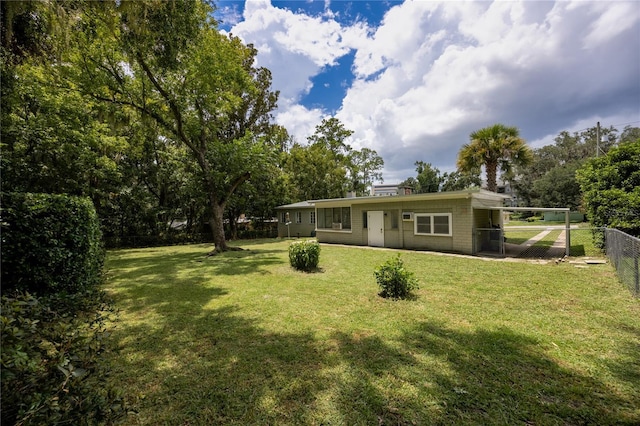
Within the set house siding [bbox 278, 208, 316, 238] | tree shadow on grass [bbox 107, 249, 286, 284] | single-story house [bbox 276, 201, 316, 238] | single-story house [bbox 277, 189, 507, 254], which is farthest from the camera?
house siding [bbox 278, 208, 316, 238]

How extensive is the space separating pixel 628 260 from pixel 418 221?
683 cm

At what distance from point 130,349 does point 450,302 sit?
5.33 m

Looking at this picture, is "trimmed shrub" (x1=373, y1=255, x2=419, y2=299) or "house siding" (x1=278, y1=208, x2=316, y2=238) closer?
"trimmed shrub" (x1=373, y1=255, x2=419, y2=299)

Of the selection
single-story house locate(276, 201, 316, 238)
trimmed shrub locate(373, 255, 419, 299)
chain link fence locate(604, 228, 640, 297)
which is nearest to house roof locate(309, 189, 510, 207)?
chain link fence locate(604, 228, 640, 297)

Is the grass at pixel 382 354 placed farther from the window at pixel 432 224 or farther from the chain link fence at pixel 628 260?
the window at pixel 432 224

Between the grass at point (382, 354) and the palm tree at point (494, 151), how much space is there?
10170 mm

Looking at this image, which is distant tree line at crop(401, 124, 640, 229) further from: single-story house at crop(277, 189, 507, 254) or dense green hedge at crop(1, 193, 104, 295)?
dense green hedge at crop(1, 193, 104, 295)

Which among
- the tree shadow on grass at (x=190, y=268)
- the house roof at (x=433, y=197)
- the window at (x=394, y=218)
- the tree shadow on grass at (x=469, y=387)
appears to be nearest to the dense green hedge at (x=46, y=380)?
the tree shadow on grass at (x=469, y=387)

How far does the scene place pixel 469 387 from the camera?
2.73 m

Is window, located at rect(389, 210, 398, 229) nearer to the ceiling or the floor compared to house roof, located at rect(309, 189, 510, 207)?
nearer to the floor

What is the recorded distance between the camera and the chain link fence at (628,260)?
500 centimetres

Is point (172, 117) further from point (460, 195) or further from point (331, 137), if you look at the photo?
point (331, 137)

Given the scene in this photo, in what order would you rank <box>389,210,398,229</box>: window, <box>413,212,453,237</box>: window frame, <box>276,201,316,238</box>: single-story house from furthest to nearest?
1. <box>276,201,316,238</box>: single-story house
2. <box>389,210,398,229</box>: window
3. <box>413,212,453,237</box>: window frame

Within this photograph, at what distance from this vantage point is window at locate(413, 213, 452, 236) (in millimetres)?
11244
